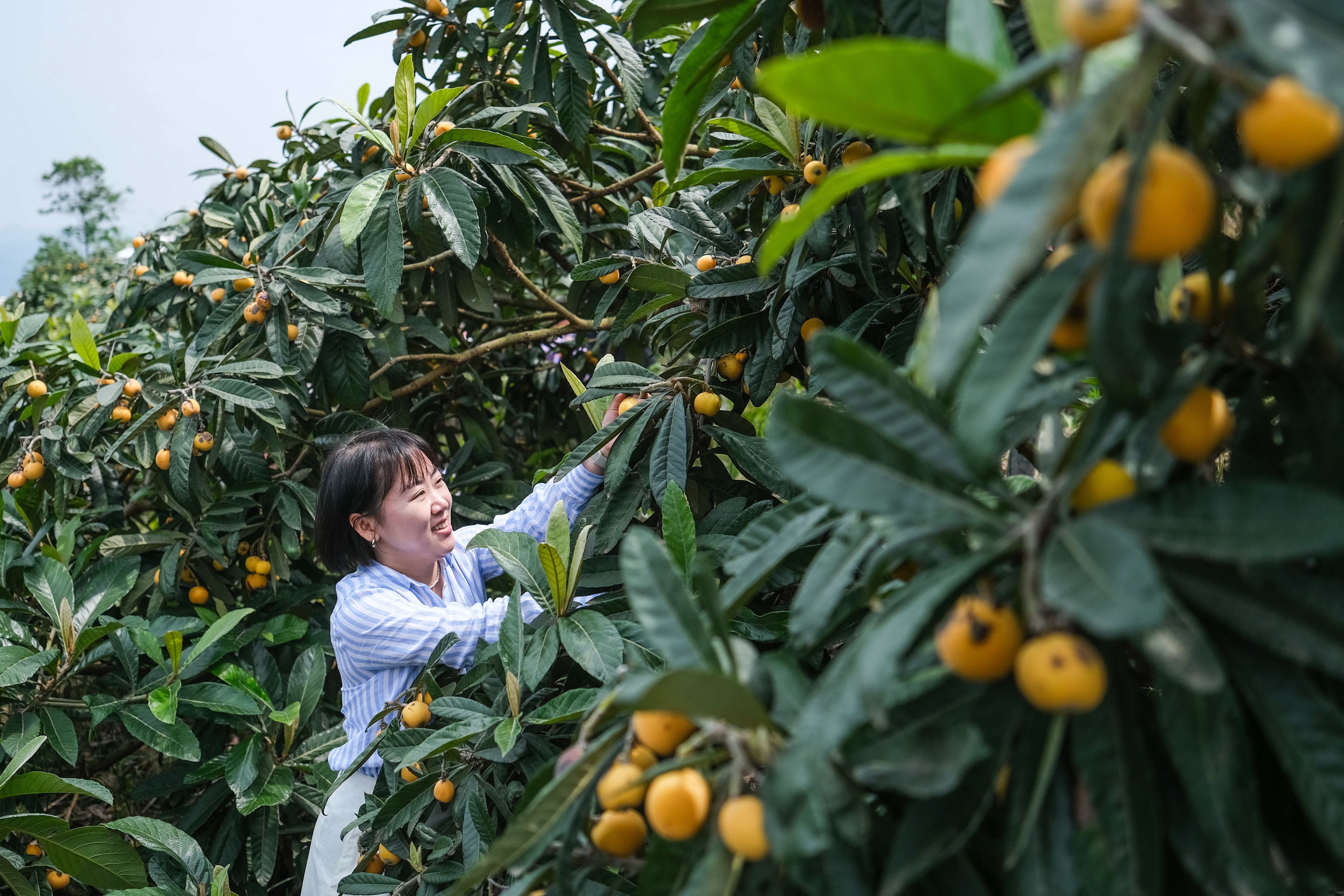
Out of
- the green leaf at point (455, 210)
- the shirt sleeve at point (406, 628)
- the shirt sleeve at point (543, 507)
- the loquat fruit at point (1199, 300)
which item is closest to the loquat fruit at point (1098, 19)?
the loquat fruit at point (1199, 300)

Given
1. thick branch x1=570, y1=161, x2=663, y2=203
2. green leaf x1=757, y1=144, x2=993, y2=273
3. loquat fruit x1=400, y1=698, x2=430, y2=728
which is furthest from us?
thick branch x1=570, y1=161, x2=663, y2=203

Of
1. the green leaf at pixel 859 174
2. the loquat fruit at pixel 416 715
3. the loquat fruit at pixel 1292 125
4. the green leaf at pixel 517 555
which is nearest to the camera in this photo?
the loquat fruit at pixel 1292 125

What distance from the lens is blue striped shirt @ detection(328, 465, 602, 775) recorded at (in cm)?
163

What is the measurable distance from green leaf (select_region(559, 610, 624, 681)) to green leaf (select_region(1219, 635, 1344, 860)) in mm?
677

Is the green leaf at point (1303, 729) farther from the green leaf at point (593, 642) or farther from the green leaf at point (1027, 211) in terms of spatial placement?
the green leaf at point (593, 642)

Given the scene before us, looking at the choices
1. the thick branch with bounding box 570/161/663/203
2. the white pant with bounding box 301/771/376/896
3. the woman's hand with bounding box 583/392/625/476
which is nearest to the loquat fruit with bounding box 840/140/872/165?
the woman's hand with bounding box 583/392/625/476

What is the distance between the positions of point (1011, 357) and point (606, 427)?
3.17ft

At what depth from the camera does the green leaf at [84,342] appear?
2.18 meters

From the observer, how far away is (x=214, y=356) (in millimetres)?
2201

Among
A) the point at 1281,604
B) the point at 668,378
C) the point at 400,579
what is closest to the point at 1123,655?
the point at 1281,604

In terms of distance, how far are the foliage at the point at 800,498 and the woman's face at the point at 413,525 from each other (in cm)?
35

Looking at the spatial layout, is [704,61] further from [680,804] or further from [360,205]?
[360,205]

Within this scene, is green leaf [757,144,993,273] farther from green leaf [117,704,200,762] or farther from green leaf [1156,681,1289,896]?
green leaf [117,704,200,762]

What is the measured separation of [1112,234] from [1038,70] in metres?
0.09
